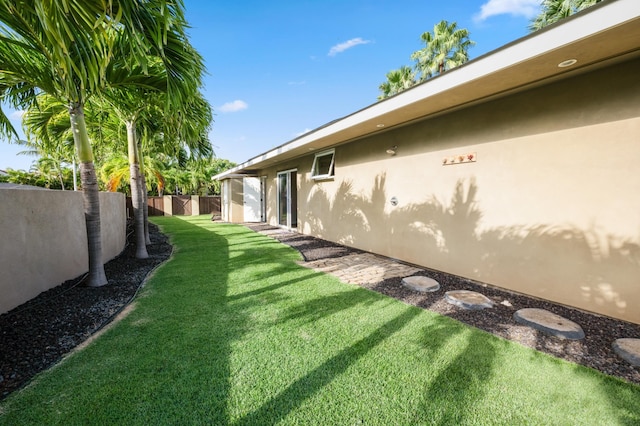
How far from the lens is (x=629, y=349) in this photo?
106 inches

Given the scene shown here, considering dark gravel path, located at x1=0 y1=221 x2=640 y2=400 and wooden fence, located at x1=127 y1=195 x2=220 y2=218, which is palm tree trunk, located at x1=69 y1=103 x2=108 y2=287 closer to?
dark gravel path, located at x1=0 y1=221 x2=640 y2=400

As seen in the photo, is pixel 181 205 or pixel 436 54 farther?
pixel 181 205

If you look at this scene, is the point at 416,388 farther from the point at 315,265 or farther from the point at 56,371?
the point at 315,265

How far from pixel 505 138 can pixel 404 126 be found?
2.24 m

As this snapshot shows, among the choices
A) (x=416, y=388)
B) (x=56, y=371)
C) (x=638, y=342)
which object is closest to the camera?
(x=416, y=388)

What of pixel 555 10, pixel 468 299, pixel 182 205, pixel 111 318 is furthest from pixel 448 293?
pixel 182 205

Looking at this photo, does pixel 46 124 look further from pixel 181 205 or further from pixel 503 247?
pixel 181 205

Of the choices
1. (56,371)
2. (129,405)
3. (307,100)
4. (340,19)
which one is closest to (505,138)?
(129,405)

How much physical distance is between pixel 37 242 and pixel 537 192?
7433mm

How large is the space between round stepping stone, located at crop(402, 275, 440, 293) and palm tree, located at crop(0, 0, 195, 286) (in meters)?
4.65

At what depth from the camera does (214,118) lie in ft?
24.8

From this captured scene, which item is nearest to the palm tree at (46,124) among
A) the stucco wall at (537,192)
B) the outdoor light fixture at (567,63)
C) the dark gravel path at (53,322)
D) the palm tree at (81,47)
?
the palm tree at (81,47)

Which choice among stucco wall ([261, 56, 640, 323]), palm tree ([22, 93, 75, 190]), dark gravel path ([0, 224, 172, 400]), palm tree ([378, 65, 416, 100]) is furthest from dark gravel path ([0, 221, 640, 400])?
palm tree ([378, 65, 416, 100])

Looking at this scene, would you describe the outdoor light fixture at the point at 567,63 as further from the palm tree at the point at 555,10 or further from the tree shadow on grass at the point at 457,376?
the palm tree at the point at 555,10
